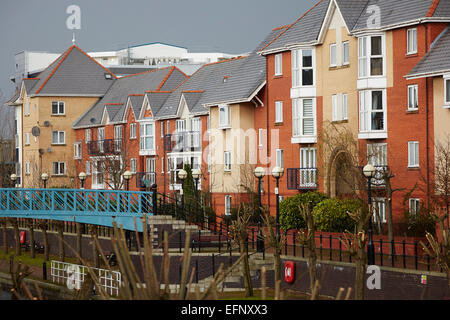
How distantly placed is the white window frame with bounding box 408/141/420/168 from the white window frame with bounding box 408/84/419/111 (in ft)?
5.20

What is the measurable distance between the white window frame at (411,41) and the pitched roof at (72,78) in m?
47.7

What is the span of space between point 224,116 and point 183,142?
7.87 m

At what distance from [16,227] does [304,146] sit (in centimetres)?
2132

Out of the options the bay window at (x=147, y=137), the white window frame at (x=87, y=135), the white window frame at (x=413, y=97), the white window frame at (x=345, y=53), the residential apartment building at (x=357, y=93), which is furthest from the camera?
the white window frame at (x=87, y=135)

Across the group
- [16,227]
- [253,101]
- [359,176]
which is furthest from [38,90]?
[359,176]

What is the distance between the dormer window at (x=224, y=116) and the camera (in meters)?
55.2

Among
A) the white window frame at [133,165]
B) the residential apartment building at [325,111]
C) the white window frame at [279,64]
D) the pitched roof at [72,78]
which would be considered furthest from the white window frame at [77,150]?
the white window frame at [279,64]

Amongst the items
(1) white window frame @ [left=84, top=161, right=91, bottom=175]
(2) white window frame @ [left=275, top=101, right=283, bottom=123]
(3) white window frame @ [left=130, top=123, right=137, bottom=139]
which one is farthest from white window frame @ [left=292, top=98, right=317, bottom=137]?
(1) white window frame @ [left=84, top=161, right=91, bottom=175]

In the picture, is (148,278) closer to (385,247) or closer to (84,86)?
(385,247)

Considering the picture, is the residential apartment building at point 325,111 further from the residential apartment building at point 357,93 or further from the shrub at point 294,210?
the shrub at point 294,210

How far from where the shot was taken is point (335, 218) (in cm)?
3919

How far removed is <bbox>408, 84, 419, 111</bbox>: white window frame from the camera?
3988 centimetres

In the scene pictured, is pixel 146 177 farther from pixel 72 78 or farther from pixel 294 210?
pixel 294 210

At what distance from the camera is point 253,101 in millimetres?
53469
